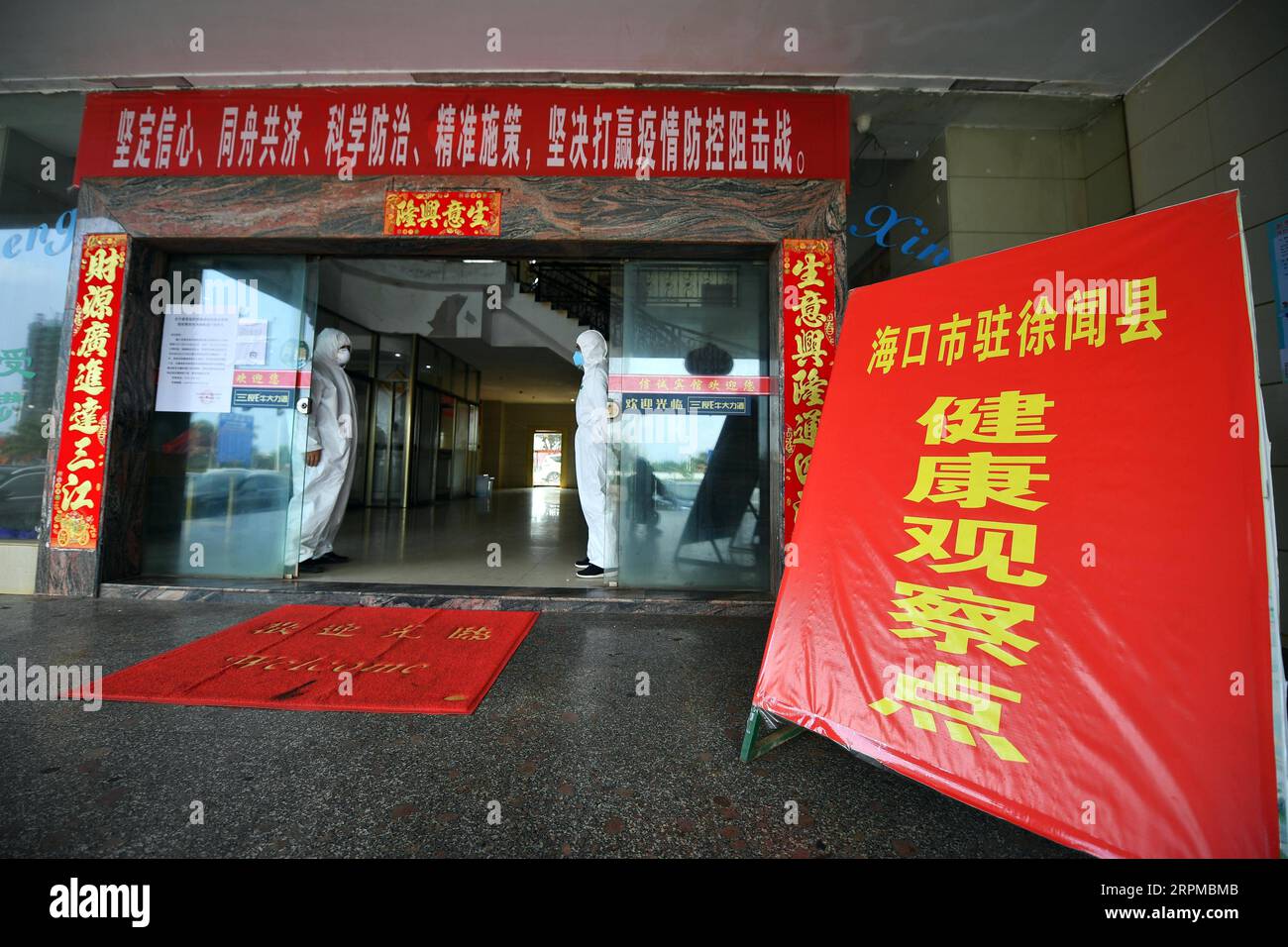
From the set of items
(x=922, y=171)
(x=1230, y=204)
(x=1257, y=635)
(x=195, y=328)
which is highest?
(x=922, y=171)

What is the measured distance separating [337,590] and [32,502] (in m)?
2.07

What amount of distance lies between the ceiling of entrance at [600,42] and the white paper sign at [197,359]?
1355 mm

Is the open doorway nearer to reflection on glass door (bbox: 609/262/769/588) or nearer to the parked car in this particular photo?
reflection on glass door (bbox: 609/262/769/588)

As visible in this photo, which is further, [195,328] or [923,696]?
[195,328]

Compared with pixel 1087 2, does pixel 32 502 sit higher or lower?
lower

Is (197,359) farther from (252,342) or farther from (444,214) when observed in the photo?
(444,214)

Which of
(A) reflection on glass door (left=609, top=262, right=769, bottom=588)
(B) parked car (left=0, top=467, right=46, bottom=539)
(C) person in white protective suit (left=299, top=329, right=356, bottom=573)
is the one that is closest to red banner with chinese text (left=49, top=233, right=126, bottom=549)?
(B) parked car (left=0, top=467, right=46, bottom=539)

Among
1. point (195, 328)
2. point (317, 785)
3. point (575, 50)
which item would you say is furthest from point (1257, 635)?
point (195, 328)

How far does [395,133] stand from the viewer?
2.94 metres

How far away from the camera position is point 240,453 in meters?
3.17

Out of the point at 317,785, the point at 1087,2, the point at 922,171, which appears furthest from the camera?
the point at 922,171

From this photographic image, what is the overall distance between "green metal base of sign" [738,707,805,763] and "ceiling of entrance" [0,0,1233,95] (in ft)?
10.5

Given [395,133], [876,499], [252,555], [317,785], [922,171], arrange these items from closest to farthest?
[317,785]
[876,499]
[395,133]
[252,555]
[922,171]
